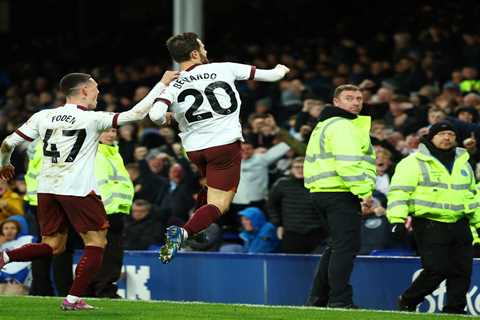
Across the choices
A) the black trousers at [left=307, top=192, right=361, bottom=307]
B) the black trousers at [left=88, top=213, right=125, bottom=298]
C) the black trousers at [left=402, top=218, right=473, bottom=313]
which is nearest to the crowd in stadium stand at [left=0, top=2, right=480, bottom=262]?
Answer: the black trousers at [left=307, top=192, right=361, bottom=307]

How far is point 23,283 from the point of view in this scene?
15.9 metres

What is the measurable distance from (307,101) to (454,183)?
18.5 feet

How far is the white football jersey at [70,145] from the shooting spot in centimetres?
1079

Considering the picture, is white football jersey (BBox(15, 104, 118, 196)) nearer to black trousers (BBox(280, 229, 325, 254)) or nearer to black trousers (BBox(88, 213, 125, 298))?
black trousers (BBox(88, 213, 125, 298))

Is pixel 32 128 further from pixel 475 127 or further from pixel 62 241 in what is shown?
pixel 475 127

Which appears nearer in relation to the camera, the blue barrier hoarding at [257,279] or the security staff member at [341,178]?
the security staff member at [341,178]

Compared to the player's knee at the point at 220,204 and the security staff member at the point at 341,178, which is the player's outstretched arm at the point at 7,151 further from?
the security staff member at the point at 341,178

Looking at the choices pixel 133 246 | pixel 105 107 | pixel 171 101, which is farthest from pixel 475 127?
pixel 105 107

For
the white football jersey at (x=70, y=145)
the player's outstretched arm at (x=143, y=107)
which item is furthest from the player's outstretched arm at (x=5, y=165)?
the player's outstretched arm at (x=143, y=107)

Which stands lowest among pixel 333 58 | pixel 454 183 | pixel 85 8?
pixel 454 183

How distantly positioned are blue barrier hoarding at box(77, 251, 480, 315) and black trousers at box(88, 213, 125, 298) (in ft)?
3.57

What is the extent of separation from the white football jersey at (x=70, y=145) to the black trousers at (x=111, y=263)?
10.5 feet

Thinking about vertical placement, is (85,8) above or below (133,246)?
above

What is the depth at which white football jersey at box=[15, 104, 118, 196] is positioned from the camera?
1079cm
